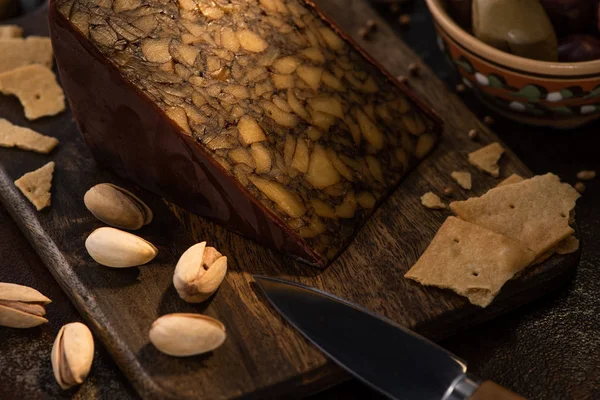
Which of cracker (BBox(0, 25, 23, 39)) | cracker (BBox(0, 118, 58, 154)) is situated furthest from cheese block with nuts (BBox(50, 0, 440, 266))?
cracker (BBox(0, 25, 23, 39))

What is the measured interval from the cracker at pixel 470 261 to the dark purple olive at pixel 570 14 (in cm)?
60

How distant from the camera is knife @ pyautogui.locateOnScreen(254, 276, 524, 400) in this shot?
57.3 inches

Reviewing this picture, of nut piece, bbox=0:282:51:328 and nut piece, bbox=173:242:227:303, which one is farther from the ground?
nut piece, bbox=173:242:227:303

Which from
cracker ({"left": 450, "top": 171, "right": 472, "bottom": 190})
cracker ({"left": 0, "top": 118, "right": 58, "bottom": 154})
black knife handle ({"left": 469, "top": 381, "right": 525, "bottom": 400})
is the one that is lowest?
cracker ({"left": 0, "top": 118, "right": 58, "bottom": 154})

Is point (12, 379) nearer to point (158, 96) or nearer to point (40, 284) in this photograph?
point (40, 284)

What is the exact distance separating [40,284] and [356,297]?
2.32 ft

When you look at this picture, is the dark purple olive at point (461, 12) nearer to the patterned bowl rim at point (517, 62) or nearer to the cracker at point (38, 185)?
the patterned bowl rim at point (517, 62)

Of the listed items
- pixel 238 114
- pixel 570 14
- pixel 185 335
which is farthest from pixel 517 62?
pixel 185 335

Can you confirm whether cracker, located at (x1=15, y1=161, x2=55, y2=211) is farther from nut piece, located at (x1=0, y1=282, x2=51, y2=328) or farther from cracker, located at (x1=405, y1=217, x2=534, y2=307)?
cracker, located at (x1=405, y1=217, x2=534, y2=307)

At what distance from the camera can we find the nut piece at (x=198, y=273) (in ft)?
5.23

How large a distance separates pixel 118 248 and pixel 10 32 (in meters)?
0.95

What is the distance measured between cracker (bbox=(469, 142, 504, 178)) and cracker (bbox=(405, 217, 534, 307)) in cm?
23

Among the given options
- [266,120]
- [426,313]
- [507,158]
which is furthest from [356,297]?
[507,158]

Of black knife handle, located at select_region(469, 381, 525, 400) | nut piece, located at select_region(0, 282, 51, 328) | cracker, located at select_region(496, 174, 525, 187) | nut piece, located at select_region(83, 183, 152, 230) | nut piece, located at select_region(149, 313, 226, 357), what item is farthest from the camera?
cracker, located at select_region(496, 174, 525, 187)
